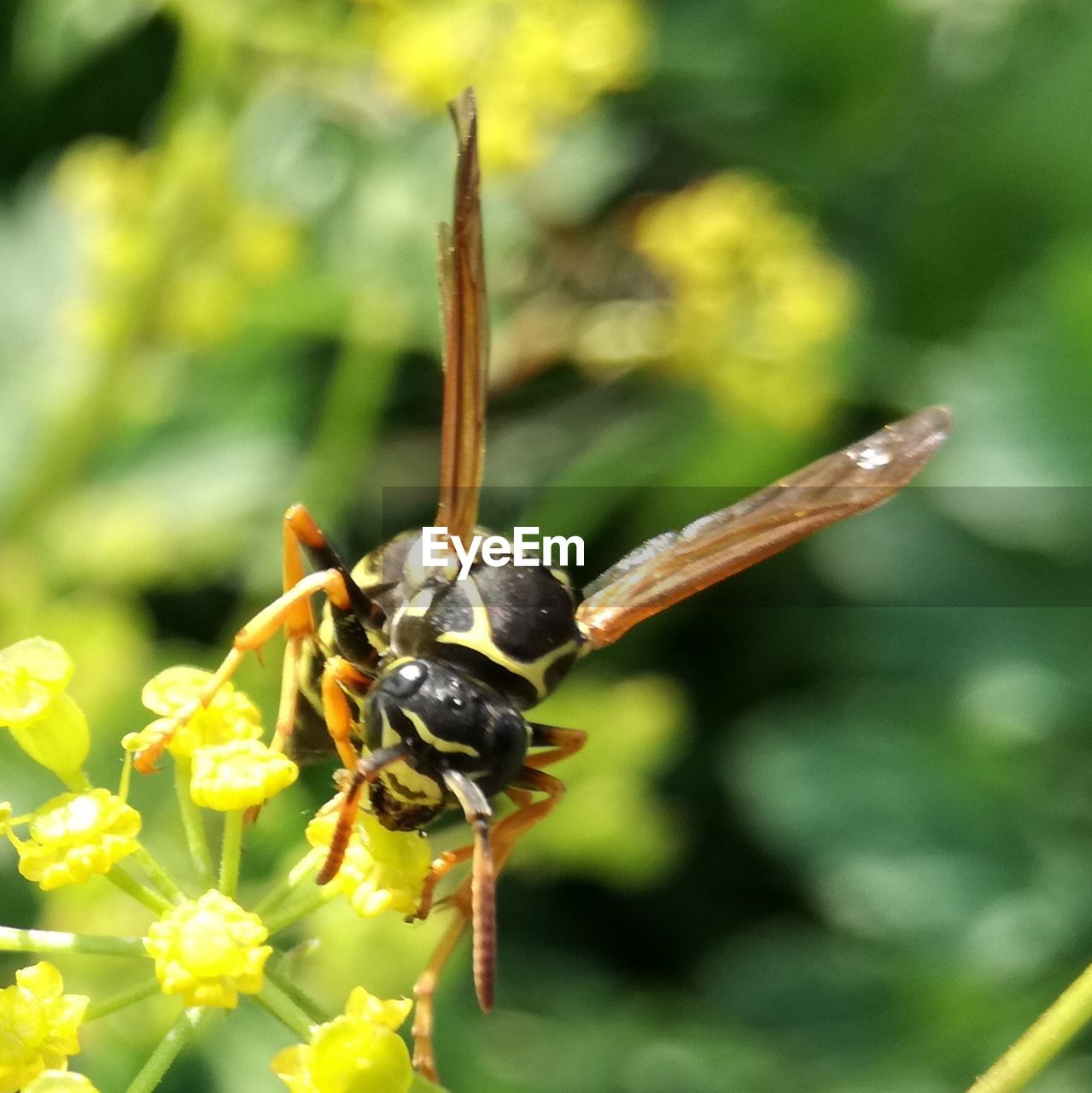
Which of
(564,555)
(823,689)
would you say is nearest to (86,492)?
(564,555)

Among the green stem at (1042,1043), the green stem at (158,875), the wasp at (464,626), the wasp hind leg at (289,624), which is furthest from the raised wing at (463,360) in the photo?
the green stem at (1042,1043)

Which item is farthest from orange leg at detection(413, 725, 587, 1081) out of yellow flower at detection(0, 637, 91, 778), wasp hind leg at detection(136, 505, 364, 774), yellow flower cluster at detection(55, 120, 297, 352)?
yellow flower cluster at detection(55, 120, 297, 352)

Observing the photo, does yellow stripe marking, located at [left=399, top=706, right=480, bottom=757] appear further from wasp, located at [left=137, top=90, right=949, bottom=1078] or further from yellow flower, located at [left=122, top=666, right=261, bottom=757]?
yellow flower, located at [left=122, top=666, right=261, bottom=757]

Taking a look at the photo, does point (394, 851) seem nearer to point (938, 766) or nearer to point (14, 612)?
point (14, 612)

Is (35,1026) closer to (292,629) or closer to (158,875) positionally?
(158,875)

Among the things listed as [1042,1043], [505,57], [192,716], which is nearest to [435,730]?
[192,716]

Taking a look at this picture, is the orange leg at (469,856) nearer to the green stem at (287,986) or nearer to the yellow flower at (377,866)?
the yellow flower at (377,866)
